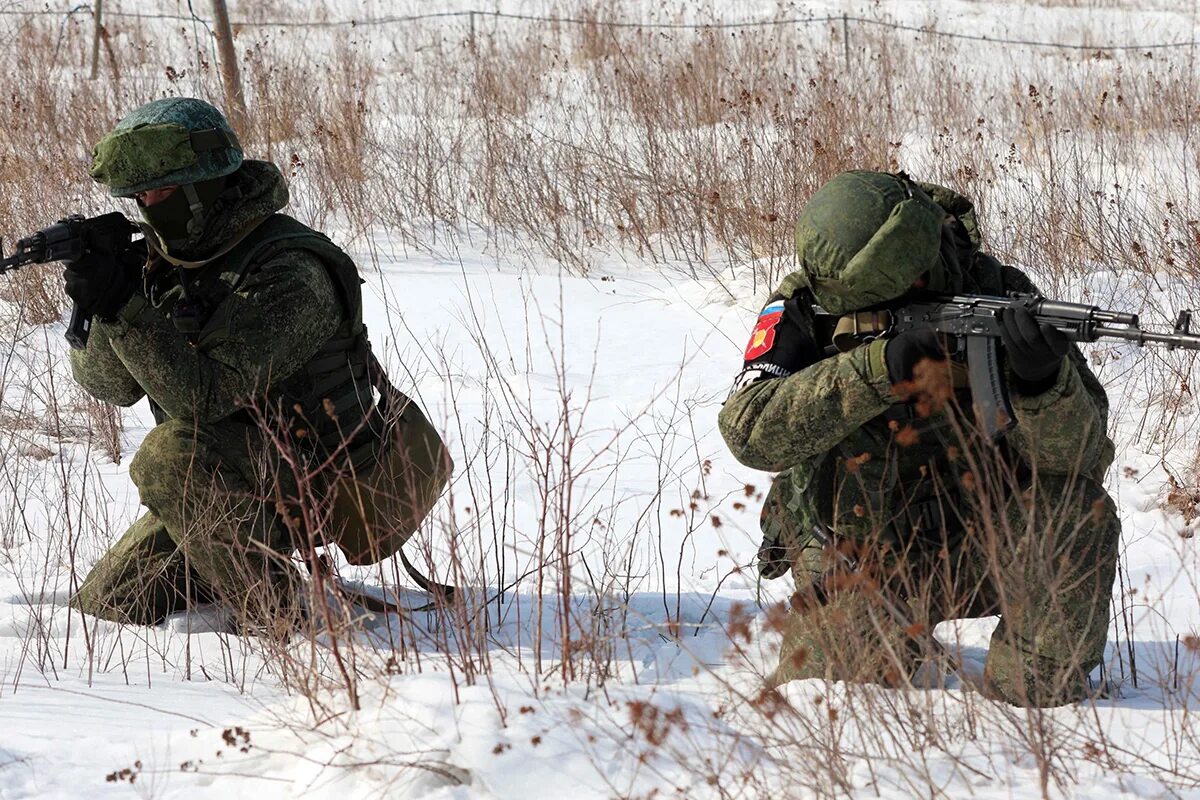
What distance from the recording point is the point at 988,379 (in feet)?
7.61

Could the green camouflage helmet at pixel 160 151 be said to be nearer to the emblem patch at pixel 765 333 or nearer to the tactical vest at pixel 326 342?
the tactical vest at pixel 326 342

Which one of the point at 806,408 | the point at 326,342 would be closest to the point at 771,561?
the point at 806,408

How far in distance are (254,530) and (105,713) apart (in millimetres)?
630

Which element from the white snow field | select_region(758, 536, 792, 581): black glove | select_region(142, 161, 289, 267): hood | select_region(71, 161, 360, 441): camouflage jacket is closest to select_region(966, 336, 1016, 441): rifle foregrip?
the white snow field

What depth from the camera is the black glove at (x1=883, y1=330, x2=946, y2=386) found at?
230 centimetres

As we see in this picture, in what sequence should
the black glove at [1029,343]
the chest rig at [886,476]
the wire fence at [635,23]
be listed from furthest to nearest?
the wire fence at [635,23] → the chest rig at [886,476] → the black glove at [1029,343]

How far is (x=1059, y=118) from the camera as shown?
8.16 meters

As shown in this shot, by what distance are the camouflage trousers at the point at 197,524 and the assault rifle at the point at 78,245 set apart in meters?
0.31

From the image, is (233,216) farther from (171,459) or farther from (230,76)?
(230,76)

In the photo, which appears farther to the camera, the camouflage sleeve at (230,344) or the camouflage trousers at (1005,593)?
the camouflage sleeve at (230,344)

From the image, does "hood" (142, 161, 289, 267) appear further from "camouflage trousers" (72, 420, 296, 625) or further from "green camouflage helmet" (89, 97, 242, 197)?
"camouflage trousers" (72, 420, 296, 625)

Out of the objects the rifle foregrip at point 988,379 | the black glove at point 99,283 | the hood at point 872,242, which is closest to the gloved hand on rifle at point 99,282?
the black glove at point 99,283

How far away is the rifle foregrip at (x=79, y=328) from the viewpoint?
2848mm

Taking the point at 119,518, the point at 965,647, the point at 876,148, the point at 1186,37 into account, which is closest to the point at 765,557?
the point at 965,647
